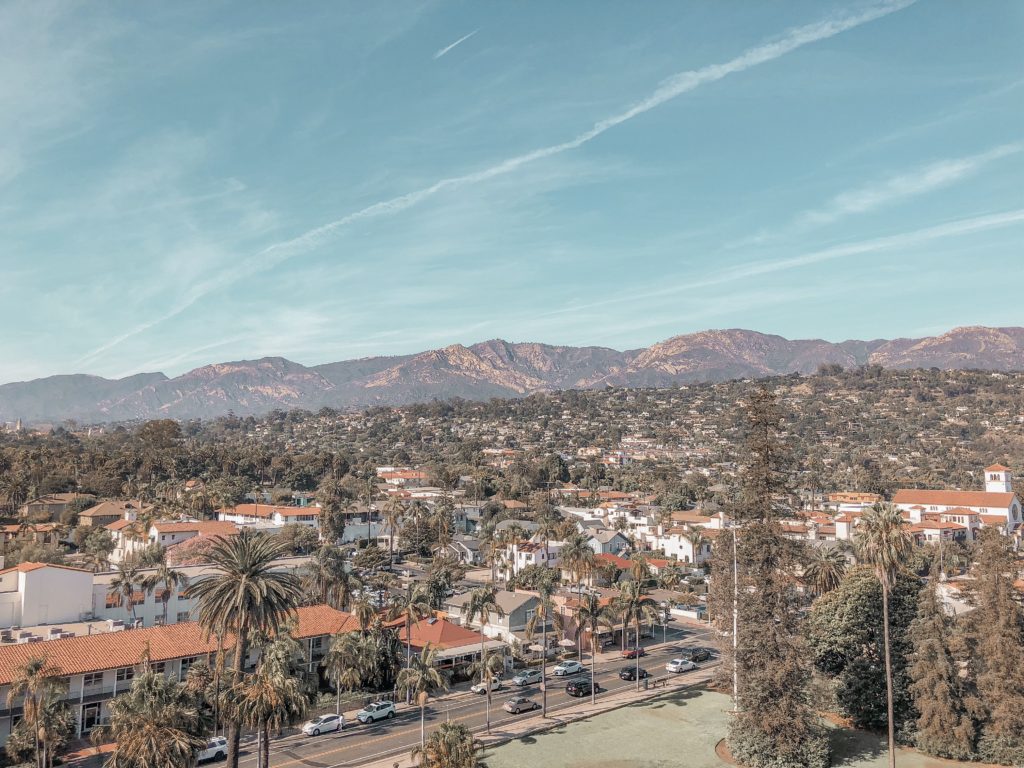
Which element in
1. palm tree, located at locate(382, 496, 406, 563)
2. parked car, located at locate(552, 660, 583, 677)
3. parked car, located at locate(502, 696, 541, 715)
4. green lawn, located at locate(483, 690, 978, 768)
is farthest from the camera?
palm tree, located at locate(382, 496, 406, 563)

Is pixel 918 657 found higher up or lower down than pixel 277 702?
lower down

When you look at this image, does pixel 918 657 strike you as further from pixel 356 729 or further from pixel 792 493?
pixel 356 729

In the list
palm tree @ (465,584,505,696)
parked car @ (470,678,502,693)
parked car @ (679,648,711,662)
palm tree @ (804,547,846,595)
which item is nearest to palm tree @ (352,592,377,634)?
parked car @ (470,678,502,693)

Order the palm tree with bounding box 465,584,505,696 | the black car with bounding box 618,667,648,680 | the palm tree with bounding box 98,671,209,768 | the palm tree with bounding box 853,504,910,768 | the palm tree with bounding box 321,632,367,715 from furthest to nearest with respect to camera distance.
Answer: 1. the palm tree with bounding box 465,584,505,696
2. the black car with bounding box 618,667,648,680
3. the palm tree with bounding box 321,632,367,715
4. the palm tree with bounding box 853,504,910,768
5. the palm tree with bounding box 98,671,209,768

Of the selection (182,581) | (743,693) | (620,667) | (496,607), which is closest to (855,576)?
(743,693)

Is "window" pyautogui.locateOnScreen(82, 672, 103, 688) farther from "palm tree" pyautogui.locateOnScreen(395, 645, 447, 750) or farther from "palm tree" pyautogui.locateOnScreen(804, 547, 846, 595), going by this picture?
"palm tree" pyautogui.locateOnScreen(804, 547, 846, 595)

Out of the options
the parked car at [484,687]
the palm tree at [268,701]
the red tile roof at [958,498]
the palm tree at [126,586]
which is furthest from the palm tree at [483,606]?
the red tile roof at [958,498]
